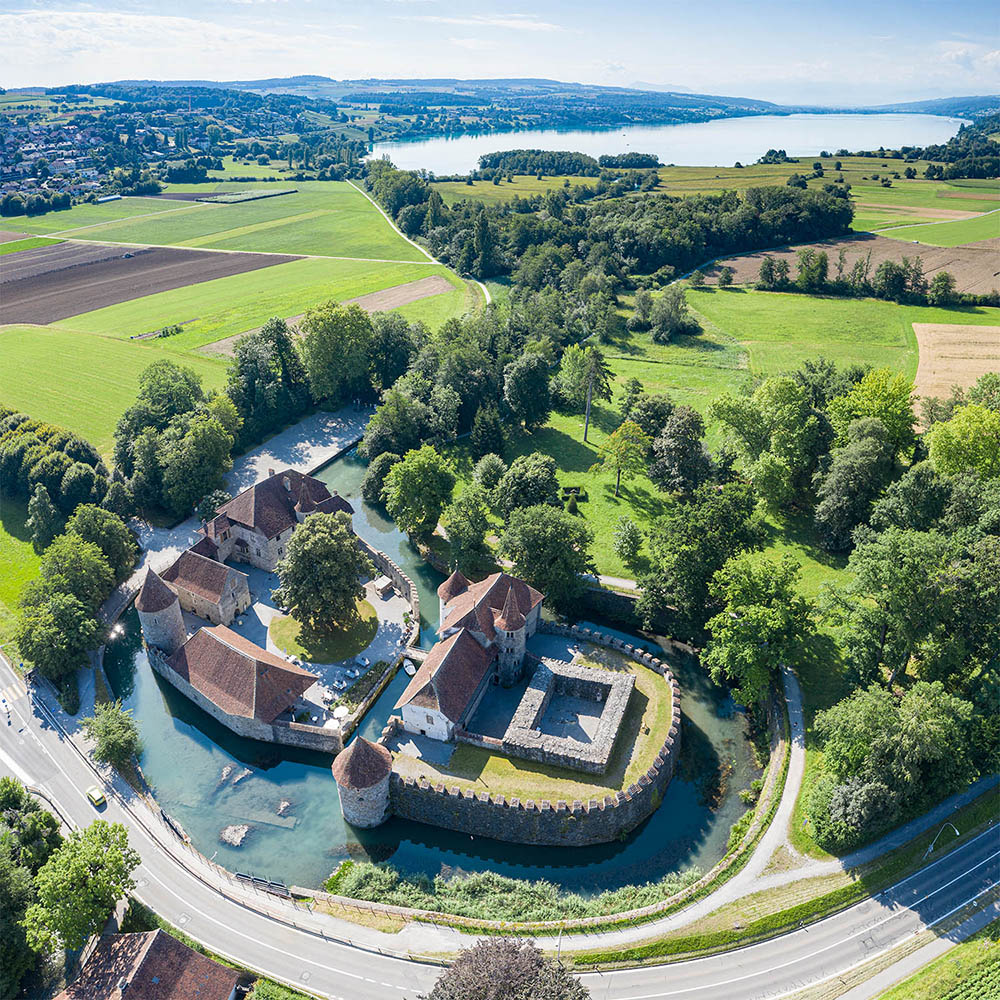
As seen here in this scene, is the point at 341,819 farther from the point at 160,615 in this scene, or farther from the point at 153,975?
the point at 160,615

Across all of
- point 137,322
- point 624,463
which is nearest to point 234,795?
point 624,463

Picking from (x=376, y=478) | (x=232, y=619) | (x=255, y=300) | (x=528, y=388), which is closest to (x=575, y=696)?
(x=232, y=619)

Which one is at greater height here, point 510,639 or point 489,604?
point 489,604

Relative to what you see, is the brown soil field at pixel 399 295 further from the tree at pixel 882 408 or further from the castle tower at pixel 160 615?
the tree at pixel 882 408

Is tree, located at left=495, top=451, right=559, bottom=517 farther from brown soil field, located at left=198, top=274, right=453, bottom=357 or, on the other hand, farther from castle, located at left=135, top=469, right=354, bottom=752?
brown soil field, located at left=198, top=274, right=453, bottom=357

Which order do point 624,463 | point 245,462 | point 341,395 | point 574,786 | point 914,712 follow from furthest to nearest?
point 341,395 < point 245,462 < point 624,463 < point 574,786 < point 914,712

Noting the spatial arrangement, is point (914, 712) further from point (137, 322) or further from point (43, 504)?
point (137, 322)

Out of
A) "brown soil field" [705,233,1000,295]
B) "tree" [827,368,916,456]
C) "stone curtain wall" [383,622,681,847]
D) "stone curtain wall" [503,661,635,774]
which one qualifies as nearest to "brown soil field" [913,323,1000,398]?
"brown soil field" [705,233,1000,295]
